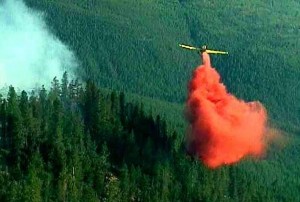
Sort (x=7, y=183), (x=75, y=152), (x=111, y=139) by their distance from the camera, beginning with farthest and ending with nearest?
(x=111, y=139) < (x=75, y=152) < (x=7, y=183)

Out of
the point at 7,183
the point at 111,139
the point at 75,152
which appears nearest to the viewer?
the point at 7,183

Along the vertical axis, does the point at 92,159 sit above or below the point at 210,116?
below

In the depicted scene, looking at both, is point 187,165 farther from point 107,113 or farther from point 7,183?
point 7,183

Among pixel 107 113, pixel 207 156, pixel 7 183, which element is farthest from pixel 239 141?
pixel 7 183

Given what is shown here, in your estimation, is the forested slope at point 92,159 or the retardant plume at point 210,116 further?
the retardant plume at point 210,116

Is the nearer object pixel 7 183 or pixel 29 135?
pixel 7 183

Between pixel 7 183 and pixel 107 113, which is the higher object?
pixel 107 113

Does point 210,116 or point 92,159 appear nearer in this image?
point 92,159

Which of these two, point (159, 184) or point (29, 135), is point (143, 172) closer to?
point (159, 184)

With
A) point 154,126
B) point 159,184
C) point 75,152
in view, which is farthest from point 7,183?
point 154,126

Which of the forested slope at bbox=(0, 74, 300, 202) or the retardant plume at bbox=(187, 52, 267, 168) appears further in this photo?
the retardant plume at bbox=(187, 52, 267, 168)
